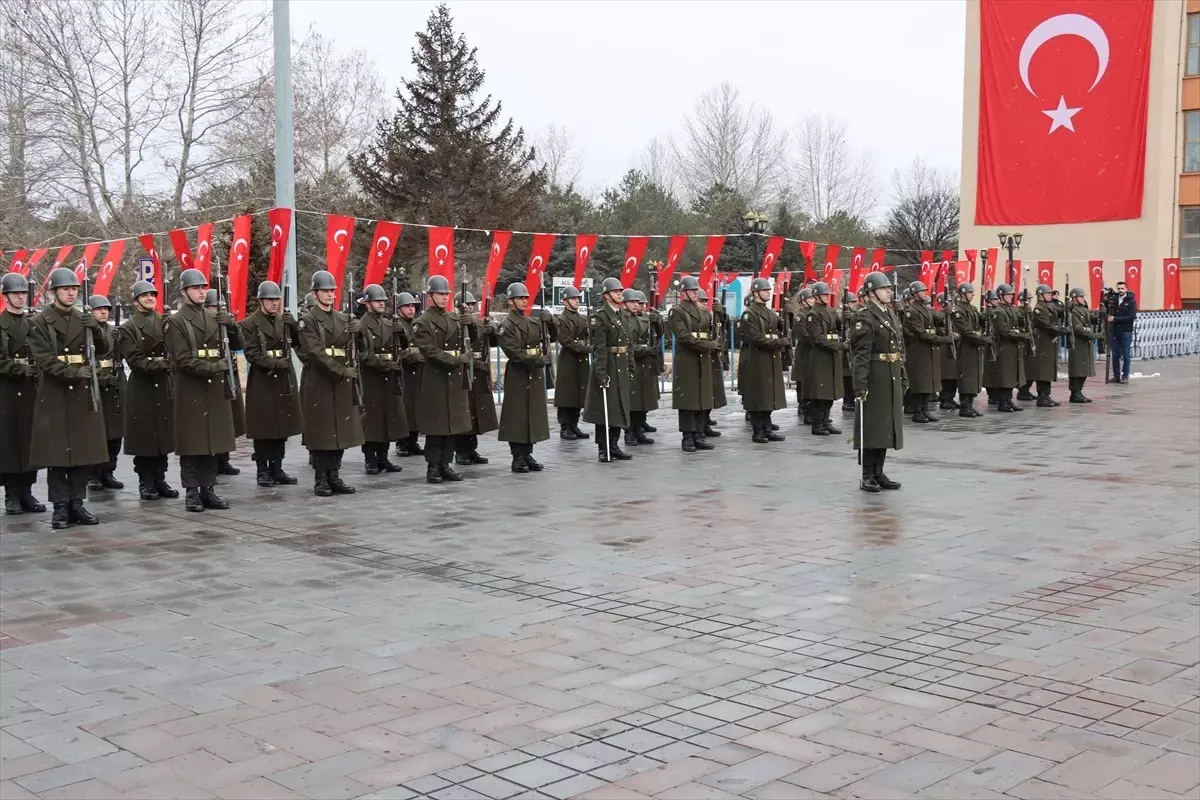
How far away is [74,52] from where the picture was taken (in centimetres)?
3053

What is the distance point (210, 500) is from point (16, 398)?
180 cm

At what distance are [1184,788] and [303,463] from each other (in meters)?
10.9

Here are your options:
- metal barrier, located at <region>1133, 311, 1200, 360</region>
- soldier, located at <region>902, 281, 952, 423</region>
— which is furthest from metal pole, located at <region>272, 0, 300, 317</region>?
metal barrier, located at <region>1133, 311, 1200, 360</region>

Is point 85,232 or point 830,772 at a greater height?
point 85,232

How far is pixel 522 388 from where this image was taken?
42.0ft

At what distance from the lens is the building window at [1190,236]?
43875mm

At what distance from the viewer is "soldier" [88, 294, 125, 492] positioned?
11.2 meters

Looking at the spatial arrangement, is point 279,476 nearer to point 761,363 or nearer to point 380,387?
point 380,387

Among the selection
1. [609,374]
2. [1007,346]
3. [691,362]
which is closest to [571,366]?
[691,362]

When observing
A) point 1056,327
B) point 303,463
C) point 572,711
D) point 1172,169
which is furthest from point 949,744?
point 1172,169

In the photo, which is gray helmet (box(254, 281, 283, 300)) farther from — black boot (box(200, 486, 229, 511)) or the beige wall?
the beige wall

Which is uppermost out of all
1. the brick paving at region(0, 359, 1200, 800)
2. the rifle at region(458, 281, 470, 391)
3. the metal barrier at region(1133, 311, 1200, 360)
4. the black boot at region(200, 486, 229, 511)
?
the rifle at region(458, 281, 470, 391)

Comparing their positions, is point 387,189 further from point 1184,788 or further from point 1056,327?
point 1184,788

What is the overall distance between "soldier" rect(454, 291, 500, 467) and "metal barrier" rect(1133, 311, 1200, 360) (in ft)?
79.8
